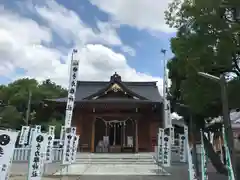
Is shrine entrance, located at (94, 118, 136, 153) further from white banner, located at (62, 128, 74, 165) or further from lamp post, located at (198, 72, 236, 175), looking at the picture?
lamp post, located at (198, 72, 236, 175)

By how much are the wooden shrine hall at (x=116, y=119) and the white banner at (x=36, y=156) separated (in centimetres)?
1362

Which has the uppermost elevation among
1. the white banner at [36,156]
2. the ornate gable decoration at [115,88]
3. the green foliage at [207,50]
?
the ornate gable decoration at [115,88]

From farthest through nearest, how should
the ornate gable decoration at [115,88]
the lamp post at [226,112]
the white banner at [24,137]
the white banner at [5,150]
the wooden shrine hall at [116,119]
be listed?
the ornate gable decoration at [115,88] < the wooden shrine hall at [116,119] < the white banner at [24,137] < the lamp post at [226,112] < the white banner at [5,150]

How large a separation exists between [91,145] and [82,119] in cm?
236

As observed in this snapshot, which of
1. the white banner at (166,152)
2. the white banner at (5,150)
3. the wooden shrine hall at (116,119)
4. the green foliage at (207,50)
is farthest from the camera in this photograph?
the wooden shrine hall at (116,119)

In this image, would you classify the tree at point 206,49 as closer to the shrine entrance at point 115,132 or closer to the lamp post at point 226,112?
the lamp post at point 226,112

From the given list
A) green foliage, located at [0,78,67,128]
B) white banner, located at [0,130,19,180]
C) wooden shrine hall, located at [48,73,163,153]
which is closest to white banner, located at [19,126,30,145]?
wooden shrine hall, located at [48,73,163,153]

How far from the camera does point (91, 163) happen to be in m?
17.0

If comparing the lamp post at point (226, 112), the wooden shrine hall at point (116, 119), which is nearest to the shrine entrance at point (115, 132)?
the wooden shrine hall at point (116, 119)

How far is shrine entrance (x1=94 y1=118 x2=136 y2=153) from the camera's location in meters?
22.9

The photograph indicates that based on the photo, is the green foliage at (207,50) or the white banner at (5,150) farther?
the green foliage at (207,50)

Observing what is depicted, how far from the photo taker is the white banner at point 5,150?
5.77 meters

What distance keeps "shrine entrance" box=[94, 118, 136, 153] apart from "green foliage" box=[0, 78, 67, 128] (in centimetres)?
610

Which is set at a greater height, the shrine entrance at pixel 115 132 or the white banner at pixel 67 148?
the shrine entrance at pixel 115 132
